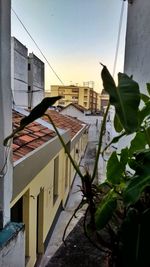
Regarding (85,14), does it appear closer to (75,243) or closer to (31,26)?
(31,26)

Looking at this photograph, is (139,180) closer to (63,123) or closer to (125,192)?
(125,192)

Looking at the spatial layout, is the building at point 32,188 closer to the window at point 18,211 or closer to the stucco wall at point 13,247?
the window at point 18,211

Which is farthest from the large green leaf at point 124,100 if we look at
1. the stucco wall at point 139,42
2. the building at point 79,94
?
the building at point 79,94

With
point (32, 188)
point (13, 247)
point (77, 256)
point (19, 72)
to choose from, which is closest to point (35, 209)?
point (32, 188)

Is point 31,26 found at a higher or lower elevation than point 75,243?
higher

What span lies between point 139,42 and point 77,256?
3927 millimetres

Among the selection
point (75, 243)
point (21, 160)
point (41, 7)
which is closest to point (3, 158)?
point (21, 160)

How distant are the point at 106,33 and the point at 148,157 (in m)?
7.02

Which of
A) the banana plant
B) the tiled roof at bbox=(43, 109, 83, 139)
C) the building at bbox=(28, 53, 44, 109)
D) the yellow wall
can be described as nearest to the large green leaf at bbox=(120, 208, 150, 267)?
the banana plant

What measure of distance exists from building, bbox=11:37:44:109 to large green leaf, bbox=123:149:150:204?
19.7ft

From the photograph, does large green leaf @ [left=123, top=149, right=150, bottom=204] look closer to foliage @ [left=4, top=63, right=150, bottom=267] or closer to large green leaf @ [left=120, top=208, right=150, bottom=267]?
foliage @ [left=4, top=63, right=150, bottom=267]

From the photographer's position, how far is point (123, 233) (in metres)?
1.46

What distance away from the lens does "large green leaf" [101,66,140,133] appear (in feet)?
4.10

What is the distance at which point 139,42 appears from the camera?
4078 mm
